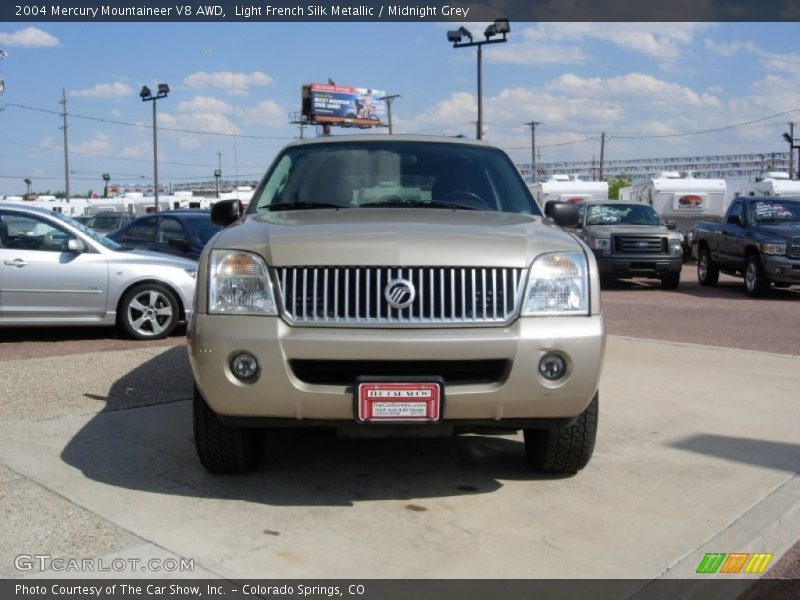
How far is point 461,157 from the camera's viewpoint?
5.74 meters

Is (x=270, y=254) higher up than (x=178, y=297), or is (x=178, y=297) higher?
(x=270, y=254)

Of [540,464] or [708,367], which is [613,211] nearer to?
[708,367]

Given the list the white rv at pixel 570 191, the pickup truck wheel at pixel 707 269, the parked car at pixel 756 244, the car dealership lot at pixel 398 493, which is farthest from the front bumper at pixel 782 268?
the white rv at pixel 570 191

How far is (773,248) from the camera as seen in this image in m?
15.9

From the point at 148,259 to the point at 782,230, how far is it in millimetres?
11464

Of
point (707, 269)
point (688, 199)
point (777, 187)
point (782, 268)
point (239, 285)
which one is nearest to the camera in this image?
point (239, 285)

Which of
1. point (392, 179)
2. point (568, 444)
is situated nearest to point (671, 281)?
point (392, 179)

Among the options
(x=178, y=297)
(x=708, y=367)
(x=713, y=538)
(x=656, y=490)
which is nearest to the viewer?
(x=713, y=538)

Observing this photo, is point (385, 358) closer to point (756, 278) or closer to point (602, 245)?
point (756, 278)

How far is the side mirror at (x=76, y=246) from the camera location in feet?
31.4

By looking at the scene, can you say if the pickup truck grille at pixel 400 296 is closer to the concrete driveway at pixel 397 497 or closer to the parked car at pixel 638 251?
the concrete driveway at pixel 397 497

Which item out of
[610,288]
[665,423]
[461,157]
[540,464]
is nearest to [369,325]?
[540,464]
